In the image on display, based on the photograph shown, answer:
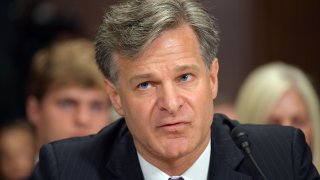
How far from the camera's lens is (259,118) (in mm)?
5023

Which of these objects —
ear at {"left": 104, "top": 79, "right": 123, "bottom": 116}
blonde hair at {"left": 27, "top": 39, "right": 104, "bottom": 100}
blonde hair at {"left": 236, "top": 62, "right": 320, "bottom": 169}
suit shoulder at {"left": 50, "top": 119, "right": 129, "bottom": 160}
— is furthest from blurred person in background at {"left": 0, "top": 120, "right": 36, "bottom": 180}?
ear at {"left": 104, "top": 79, "right": 123, "bottom": 116}

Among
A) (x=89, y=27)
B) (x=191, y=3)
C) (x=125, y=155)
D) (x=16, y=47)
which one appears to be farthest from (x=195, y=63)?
(x=89, y=27)

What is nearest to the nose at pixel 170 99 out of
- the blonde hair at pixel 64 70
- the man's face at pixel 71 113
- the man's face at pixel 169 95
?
the man's face at pixel 169 95

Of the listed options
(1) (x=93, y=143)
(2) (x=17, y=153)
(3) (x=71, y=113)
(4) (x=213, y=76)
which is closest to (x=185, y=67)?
(4) (x=213, y=76)

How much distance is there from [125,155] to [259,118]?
1.60 metres

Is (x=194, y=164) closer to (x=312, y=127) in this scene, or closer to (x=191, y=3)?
(x=191, y=3)

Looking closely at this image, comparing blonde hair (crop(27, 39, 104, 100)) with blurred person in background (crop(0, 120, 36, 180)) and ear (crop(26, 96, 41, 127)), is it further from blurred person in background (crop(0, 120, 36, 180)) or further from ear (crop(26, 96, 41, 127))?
blurred person in background (crop(0, 120, 36, 180))

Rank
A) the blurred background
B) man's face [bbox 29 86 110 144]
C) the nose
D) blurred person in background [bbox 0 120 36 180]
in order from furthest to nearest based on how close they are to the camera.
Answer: the blurred background
blurred person in background [bbox 0 120 36 180]
man's face [bbox 29 86 110 144]
the nose

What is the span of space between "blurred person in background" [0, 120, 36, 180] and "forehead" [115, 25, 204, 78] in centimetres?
300

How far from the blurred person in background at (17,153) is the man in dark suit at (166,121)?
2.58 meters

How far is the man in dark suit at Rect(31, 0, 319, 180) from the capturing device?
10.8 ft

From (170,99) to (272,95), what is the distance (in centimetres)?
194

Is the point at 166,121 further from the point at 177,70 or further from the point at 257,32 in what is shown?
the point at 257,32

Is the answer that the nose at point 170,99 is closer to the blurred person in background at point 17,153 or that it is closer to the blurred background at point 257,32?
the blurred person in background at point 17,153
